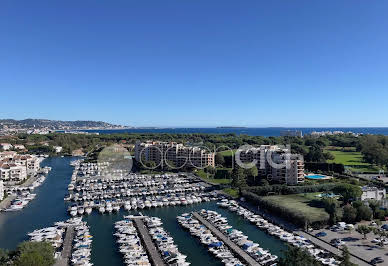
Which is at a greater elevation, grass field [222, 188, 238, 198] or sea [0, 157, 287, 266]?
grass field [222, 188, 238, 198]

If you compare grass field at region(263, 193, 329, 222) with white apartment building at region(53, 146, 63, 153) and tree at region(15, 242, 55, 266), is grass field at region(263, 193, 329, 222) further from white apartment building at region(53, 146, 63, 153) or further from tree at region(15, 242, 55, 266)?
white apartment building at region(53, 146, 63, 153)

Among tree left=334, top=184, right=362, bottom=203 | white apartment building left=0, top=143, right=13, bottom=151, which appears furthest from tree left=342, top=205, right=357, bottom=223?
white apartment building left=0, top=143, right=13, bottom=151

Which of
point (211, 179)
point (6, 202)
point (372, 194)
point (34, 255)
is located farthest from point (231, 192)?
point (6, 202)

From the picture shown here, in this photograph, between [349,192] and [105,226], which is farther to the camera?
[349,192]

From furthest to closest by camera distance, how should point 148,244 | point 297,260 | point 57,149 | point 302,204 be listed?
point 57,149
point 302,204
point 148,244
point 297,260

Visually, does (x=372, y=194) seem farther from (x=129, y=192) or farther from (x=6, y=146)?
(x=6, y=146)

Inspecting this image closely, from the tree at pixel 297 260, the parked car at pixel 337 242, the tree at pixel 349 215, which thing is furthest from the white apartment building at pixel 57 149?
the tree at pixel 297 260
